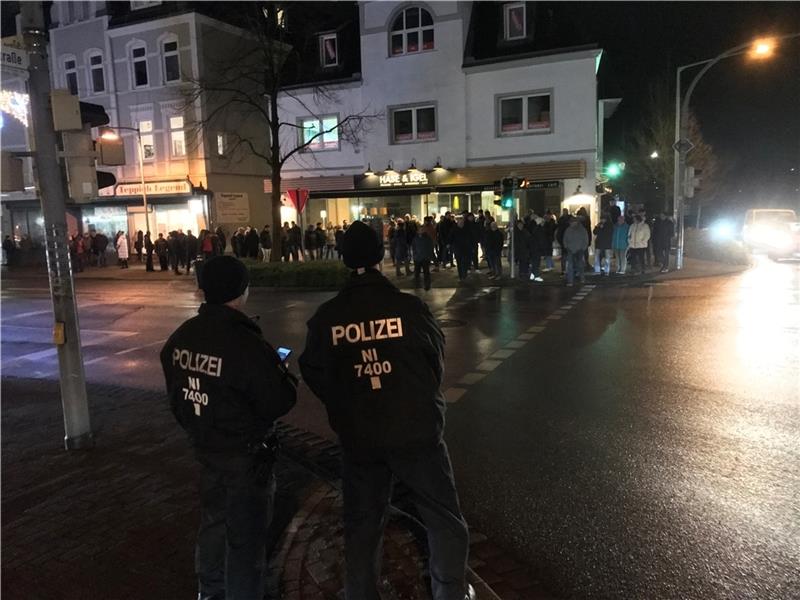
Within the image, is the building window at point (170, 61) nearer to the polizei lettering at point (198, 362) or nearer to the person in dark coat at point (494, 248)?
the person in dark coat at point (494, 248)

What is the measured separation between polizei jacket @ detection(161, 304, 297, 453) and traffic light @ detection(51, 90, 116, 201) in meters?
2.99

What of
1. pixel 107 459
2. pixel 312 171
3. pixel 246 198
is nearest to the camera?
pixel 107 459

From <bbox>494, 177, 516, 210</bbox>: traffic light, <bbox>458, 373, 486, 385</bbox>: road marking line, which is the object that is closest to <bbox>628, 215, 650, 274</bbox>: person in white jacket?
<bbox>494, 177, 516, 210</bbox>: traffic light

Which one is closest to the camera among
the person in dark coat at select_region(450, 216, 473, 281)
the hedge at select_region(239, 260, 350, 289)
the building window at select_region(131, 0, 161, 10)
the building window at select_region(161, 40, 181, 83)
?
the person in dark coat at select_region(450, 216, 473, 281)

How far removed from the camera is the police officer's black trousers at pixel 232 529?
2.98 meters

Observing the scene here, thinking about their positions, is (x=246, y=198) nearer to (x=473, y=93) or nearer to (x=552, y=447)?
(x=473, y=93)

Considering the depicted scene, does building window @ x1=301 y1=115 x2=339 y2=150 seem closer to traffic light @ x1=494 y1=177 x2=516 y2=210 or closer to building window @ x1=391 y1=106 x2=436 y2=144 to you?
building window @ x1=391 y1=106 x2=436 y2=144

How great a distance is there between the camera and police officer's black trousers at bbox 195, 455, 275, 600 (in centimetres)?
298

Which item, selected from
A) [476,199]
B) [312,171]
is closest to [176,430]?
[476,199]

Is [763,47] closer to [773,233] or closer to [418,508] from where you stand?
[773,233]

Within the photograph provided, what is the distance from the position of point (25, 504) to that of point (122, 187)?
29349mm

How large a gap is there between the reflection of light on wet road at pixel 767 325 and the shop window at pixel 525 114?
986cm

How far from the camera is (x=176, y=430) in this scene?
5938 mm

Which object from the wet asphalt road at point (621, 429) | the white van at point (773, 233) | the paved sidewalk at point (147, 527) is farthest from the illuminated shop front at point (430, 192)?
the paved sidewalk at point (147, 527)
